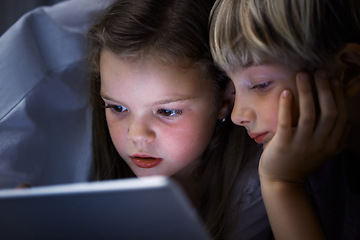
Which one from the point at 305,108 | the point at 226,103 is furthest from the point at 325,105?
the point at 226,103

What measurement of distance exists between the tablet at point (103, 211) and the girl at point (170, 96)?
31cm

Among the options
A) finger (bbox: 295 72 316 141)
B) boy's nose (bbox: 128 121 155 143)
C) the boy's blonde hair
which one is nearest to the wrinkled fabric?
boy's nose (bbox: 128 121 155 143)

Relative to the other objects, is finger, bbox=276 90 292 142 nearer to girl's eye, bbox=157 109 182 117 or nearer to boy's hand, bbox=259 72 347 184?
boy's hand, bbox=259 72 347 184

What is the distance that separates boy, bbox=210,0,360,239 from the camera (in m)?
0.66

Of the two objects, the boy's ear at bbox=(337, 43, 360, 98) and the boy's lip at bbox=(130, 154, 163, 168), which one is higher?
the boy's ear at bbox=(337, 43, 360, 98)

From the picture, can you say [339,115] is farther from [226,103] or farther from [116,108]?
[116,108]

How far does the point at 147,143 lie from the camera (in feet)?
2.66

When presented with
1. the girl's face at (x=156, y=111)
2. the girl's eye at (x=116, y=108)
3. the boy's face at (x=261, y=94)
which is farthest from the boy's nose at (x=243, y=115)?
the girl's eye at (x=116, y=108)

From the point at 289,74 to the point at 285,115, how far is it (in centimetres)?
7

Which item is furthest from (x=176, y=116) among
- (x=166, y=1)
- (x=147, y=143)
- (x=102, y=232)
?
(x=102, y=232)

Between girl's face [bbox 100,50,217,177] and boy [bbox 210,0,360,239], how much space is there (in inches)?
3.6

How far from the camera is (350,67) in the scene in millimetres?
714

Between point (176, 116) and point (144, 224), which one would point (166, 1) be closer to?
point (176, 116)

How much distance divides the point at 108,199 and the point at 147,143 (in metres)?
0.39
